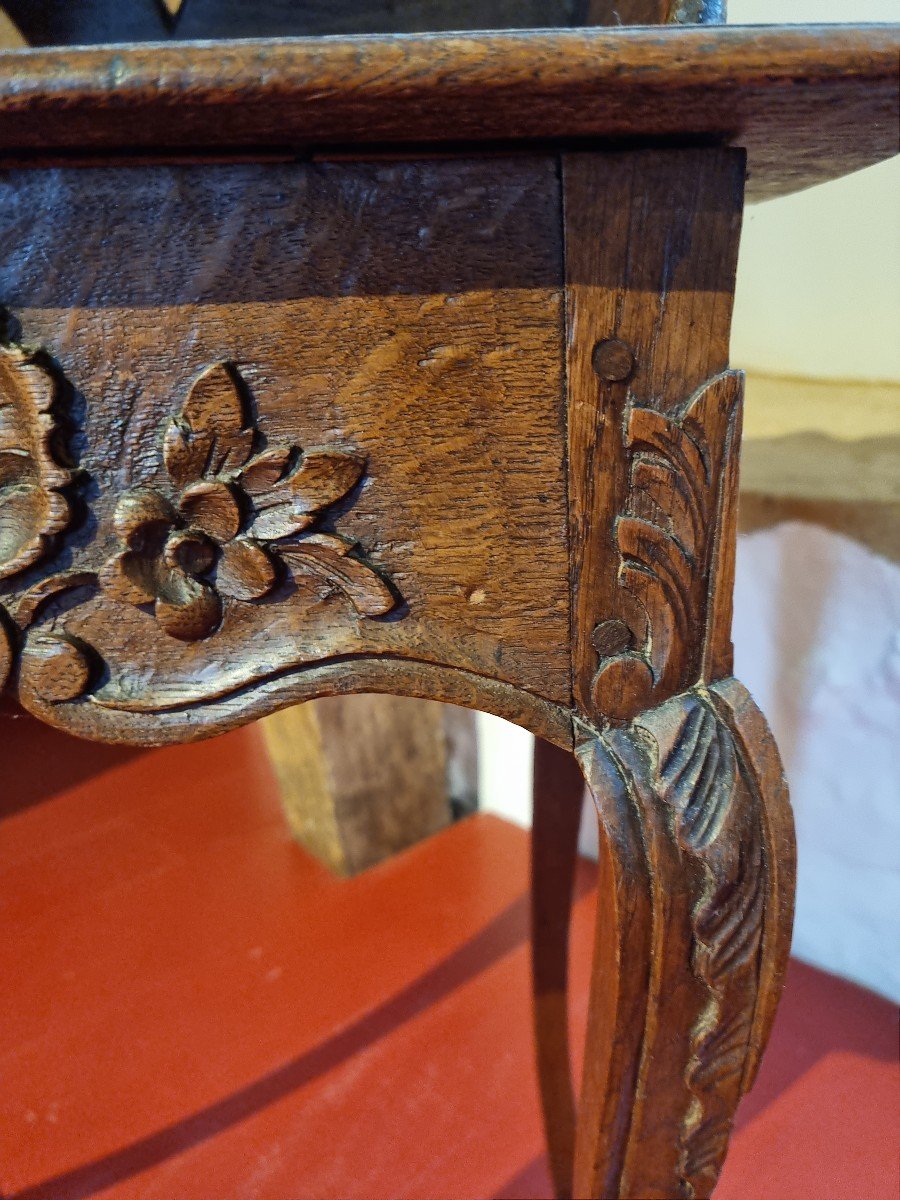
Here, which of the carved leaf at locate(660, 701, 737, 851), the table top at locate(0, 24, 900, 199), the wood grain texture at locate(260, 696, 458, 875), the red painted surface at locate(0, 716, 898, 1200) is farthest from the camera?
the wood grain texture at locate(260, 696, 458, 875)

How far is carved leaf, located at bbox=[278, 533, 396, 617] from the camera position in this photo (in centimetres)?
37

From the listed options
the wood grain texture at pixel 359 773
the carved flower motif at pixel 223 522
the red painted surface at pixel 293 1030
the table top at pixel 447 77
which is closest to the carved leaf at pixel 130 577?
the carved flower motif at pixel 223 522

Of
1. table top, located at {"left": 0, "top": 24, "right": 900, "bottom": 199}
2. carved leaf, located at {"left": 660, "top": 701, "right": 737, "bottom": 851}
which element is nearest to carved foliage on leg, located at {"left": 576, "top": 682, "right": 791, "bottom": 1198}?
carved leaf, located at {"left": 660, "top": 701, "right": 737, "bottom": 851}

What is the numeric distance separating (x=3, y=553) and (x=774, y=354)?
0.80 metres

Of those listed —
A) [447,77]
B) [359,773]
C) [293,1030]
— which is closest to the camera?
[447,77]

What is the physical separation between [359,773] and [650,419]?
2.97ft

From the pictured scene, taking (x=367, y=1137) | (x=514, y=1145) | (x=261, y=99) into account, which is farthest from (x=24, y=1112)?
(x=261, y=99)

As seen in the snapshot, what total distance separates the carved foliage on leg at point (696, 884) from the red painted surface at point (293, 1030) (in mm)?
473

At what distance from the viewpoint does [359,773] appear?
46.9 inches

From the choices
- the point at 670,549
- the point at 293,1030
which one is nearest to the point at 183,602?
the point at 670,549

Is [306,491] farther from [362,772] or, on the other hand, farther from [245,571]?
[362,772]

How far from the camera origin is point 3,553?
0.37m

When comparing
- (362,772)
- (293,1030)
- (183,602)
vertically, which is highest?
(183,602)

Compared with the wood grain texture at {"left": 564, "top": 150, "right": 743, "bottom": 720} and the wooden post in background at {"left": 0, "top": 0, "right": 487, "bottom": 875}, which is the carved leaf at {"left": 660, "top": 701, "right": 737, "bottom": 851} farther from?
the wooden post in background at {"left": 0, "top": 0, "right": 487, "bottom": 875}
